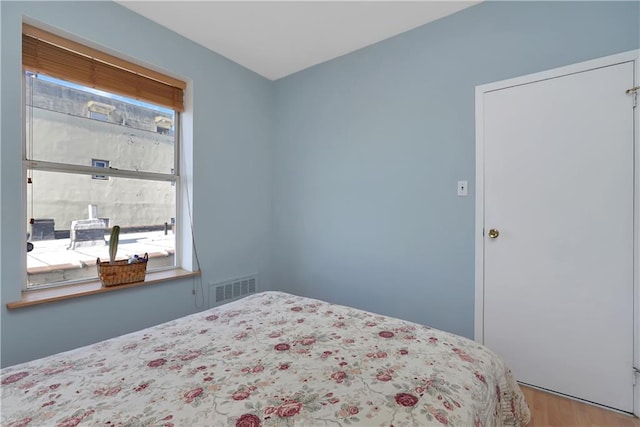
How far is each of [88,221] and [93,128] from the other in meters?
0.66

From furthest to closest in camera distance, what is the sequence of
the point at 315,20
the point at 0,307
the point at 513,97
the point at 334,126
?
1. the point at 334,126
2. the point at 315,20
3. the point at 513,97
4. the point at 0,307

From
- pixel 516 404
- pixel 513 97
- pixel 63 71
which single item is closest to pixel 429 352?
pixel 516 404

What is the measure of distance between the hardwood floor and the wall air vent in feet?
7.48

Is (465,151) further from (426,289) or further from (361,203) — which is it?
(426,289)

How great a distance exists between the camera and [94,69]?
1961mm

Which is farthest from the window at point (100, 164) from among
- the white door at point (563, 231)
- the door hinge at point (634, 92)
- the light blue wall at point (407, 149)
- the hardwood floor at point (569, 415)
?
the door hinge at point (634, 92)

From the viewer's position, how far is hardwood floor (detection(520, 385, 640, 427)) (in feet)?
4.91

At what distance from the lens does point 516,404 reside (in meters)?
1.16

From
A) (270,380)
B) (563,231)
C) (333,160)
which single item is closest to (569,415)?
(563,231)

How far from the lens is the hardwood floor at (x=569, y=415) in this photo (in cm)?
150

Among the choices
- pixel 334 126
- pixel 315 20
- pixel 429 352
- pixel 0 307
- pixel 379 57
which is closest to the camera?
pixel 429 352

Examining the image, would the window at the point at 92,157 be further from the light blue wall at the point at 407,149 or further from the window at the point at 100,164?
the light blue wall at the point at 407,149

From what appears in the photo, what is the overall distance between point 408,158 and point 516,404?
1613 mm

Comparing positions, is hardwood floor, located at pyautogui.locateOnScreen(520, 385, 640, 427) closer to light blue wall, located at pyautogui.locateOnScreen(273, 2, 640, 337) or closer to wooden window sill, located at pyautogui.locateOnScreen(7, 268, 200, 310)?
light blue wall, located at pyautogui.locateOnScreen(273, 2, 640, 337)
